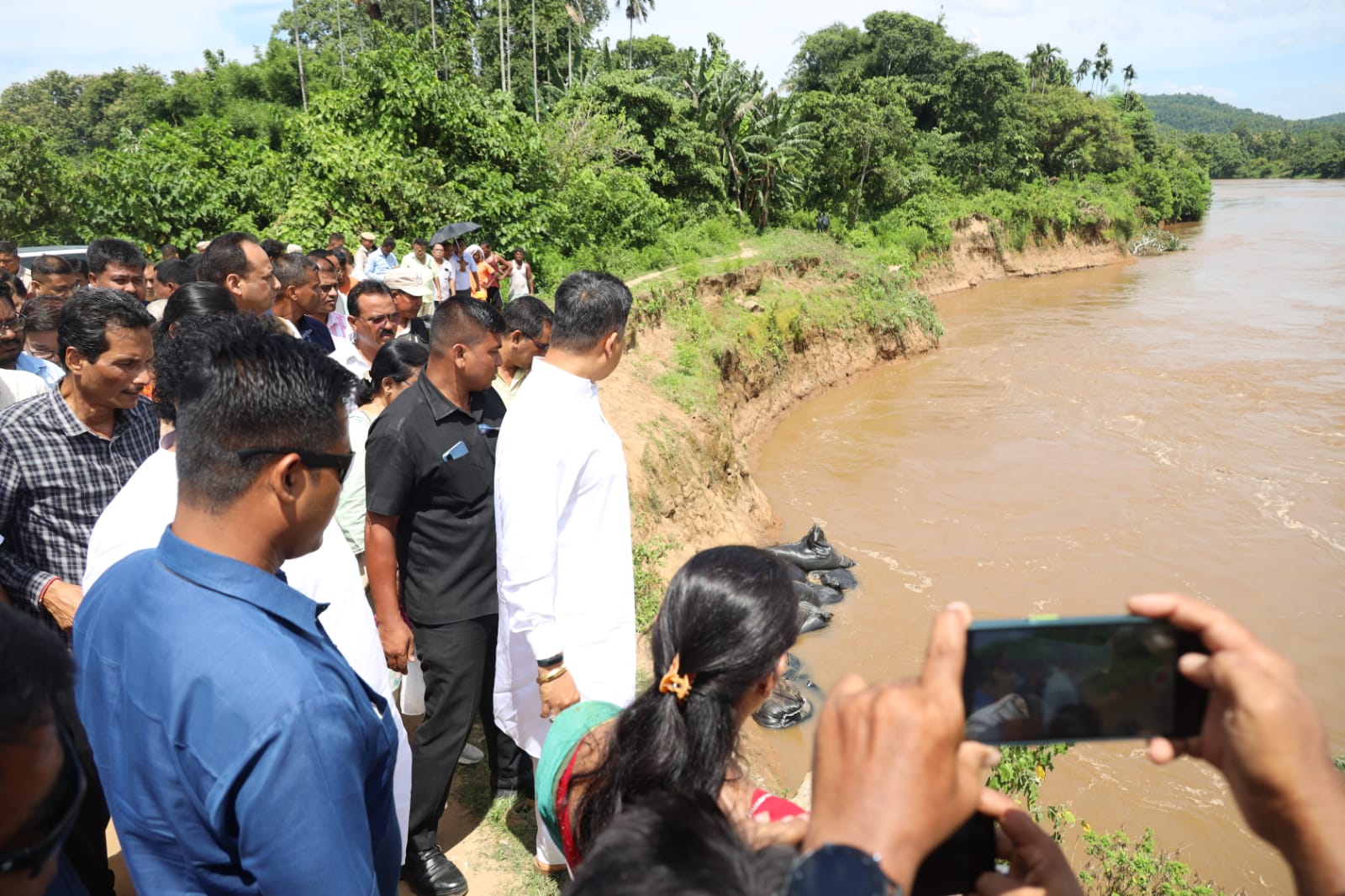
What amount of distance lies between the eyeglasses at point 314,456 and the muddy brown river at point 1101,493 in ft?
13.6

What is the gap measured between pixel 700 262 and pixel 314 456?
1435 cm

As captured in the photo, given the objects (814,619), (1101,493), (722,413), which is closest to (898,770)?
(814,619)

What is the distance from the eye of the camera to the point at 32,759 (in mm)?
886

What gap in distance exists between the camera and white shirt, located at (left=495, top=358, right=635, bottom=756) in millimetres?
2621

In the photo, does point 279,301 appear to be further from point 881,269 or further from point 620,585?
point 881,269

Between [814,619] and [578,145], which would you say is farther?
[578,145]

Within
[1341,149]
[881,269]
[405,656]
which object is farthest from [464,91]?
[1341,149]

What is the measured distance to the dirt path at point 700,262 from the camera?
1307 cm

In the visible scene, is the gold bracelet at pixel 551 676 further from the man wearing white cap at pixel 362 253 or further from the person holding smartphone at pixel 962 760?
the man wearing white cap at pixel 362 253

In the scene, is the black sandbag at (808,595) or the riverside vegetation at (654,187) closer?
the black sandbag at (808,595)

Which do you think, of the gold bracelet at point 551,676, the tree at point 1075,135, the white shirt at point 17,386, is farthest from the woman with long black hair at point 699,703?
the tree at point 1075,135

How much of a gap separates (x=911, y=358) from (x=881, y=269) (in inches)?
90.7

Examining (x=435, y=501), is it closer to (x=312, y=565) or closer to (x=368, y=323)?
(x=312, y=565)

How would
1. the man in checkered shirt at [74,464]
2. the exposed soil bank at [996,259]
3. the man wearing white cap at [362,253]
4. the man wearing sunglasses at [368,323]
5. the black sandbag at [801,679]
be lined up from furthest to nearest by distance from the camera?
the exposed soil bank at [996,259], the man wearing white cap at [362,253], the black sandbag at [801,679], the man wearing sunglasses at [368,323], the man in checkered shirt at [74,464]
